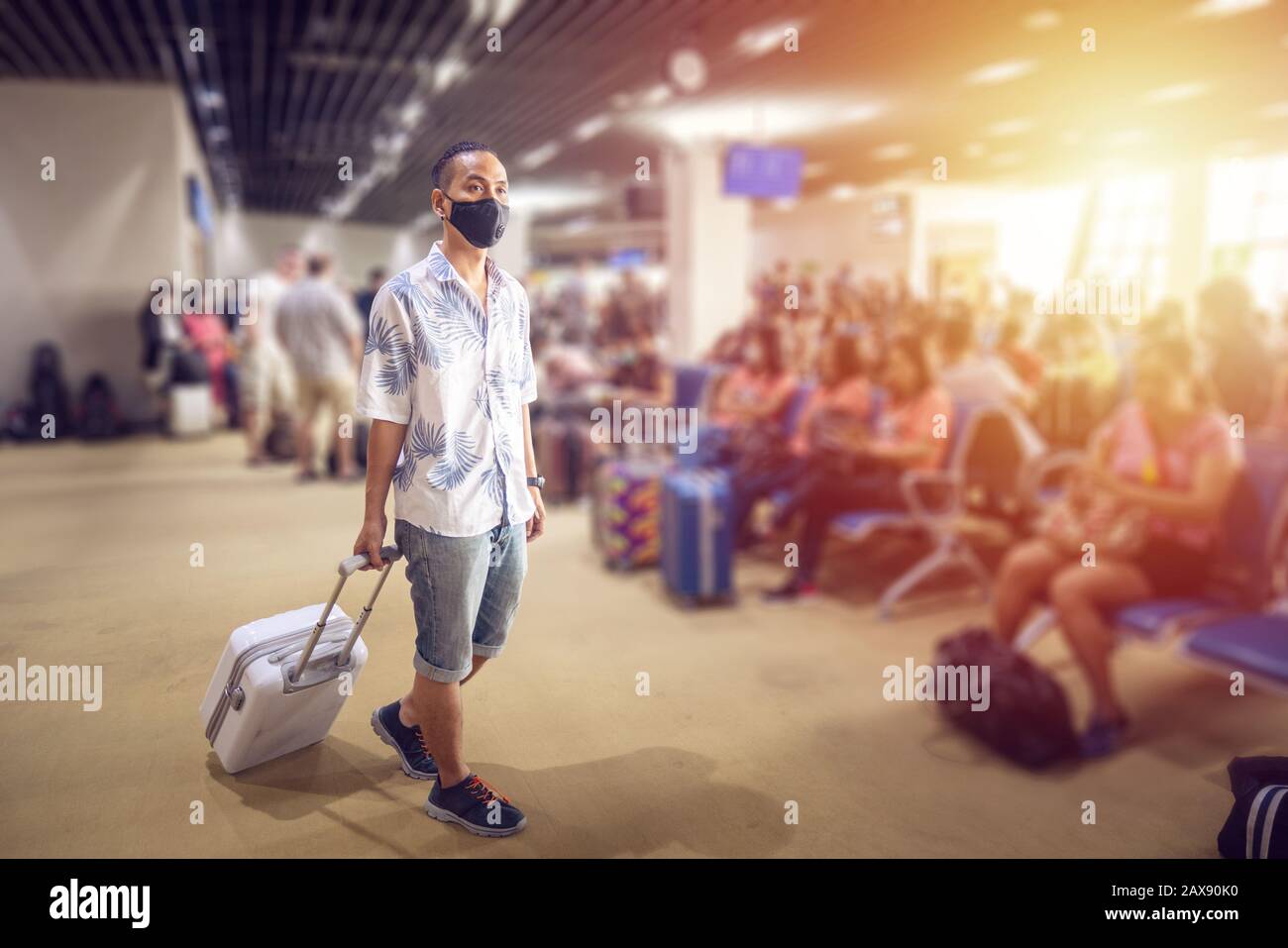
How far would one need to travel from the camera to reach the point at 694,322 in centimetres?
1180

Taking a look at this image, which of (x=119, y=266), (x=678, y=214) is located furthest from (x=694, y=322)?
(x=119, y=266)

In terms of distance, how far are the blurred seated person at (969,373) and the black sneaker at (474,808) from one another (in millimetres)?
3575

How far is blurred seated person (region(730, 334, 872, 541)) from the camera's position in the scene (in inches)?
198

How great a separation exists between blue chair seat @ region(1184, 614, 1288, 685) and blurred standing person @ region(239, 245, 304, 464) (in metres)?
6.88

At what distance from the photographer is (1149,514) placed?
320cm

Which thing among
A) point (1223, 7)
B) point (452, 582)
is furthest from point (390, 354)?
point (1223, 7)

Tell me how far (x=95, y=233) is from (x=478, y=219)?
1021 cm

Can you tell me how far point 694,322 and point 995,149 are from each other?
702 centimetres

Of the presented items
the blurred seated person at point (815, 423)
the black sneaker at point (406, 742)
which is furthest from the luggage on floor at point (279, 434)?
the black sneaker at point (406, 742)

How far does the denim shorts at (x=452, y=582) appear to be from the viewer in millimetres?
1716

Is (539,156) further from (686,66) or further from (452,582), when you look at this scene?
(452,582)

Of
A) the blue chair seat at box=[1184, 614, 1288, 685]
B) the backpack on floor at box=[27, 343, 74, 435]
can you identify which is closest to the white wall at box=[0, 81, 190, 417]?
the backpack on floor at box=[27, 343, 74, 435]

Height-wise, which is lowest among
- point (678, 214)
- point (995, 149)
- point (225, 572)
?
point (225, 572)
